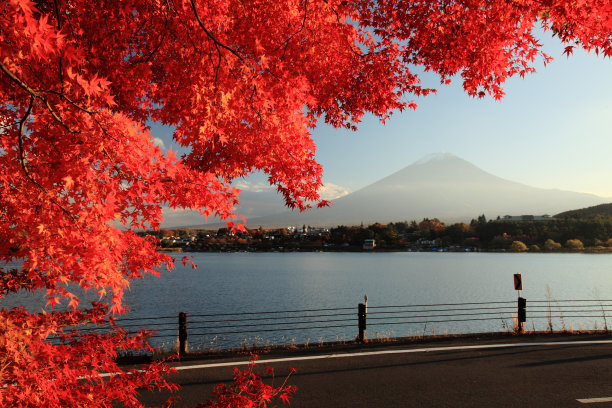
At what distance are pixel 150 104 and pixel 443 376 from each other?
6699 mm

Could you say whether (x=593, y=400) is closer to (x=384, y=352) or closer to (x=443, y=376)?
(x=443, y=376)

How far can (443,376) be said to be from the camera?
6.68m

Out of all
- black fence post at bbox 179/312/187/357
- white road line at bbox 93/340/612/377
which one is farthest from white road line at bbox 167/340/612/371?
black fence post at bbox 179/312/187/357

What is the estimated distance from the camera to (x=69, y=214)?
2.28 m

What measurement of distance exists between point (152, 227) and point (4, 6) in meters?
1.71

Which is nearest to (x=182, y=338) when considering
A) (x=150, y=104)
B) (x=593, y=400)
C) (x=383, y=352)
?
(x=383, y=352)

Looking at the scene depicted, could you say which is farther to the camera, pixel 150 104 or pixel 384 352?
pixel 384 352

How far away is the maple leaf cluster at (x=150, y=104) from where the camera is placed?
90.9 inches

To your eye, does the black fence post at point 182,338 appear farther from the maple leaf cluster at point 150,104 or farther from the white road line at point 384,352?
the maple leaf cluster at point 150,104

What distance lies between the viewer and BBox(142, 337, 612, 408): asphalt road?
5.69m

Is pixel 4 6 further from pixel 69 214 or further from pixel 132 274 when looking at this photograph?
pixel 132 274

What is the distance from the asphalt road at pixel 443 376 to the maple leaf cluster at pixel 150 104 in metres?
3.06

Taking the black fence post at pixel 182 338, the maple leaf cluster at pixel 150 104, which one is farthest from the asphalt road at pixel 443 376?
the maple leaf cluster at pixel 150 104

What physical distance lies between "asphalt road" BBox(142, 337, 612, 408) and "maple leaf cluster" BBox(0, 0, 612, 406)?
3062mm
